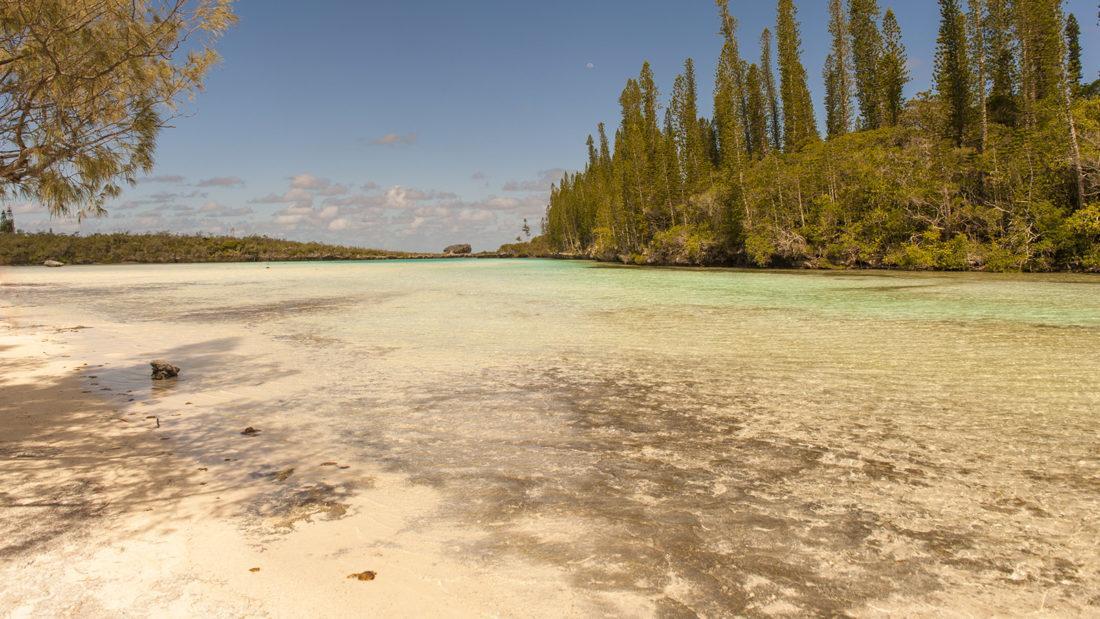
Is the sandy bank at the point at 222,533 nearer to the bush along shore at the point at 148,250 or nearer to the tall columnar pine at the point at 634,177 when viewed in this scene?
the tall columnar pine at the point at 634,177

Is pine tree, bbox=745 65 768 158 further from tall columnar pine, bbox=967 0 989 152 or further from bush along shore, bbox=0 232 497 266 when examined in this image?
bush along shore, bbox=0 232 497 266

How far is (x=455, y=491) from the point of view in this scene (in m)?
3.84

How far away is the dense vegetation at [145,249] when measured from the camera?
91.2 meters

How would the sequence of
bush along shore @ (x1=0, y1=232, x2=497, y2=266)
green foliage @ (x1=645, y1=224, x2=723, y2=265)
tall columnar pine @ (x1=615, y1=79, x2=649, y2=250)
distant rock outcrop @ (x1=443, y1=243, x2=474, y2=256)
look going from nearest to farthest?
green foliage @ (x1=645, y1=224, x2=723, y2=265)
tall columnar pine @ (x1=615, y1=79, x2=649, y2=250)
bush along shore @ (x1=0, y1=232, x2=497, y2=266)
distant rock outcrop @ (x1=443, y1=243, x2=474, y2=256)

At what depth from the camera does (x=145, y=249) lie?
332 ft

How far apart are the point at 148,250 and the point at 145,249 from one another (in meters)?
0.82

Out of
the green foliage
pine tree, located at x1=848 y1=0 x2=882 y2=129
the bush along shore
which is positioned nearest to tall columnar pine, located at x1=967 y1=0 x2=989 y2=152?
pine tree, located at x1=848 y1=0 x2=882 y2=129

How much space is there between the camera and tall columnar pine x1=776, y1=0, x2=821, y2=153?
56125 millimetres

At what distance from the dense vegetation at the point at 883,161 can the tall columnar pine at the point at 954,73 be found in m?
0.13

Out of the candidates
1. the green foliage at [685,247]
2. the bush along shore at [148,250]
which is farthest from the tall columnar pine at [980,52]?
the bush along shore at [148,250]

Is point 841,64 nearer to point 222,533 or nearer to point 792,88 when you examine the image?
point 792,88

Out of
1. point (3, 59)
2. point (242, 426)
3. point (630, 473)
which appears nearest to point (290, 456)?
point (242, 426)

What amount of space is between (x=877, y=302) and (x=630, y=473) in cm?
1528

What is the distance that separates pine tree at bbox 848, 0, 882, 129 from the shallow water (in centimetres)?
4860
